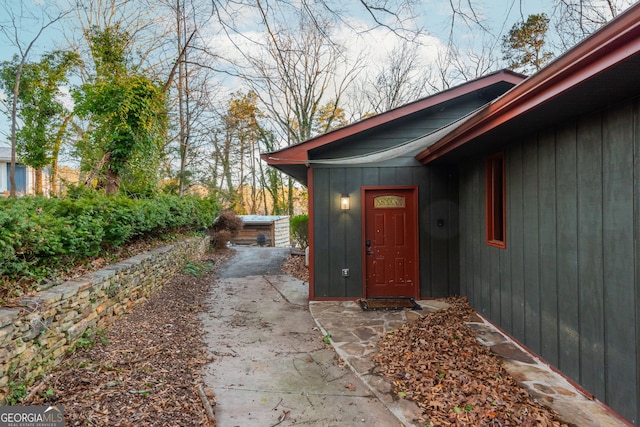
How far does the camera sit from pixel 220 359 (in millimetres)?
3473

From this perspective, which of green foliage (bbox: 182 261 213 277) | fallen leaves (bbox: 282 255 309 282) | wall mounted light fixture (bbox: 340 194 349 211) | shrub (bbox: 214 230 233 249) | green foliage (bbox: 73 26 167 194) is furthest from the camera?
shrub (bbox: 214 230 233 249)

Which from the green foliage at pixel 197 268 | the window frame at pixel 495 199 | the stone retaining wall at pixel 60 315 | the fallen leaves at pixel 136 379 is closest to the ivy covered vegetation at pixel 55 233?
the stone retaining wall at pixel 60 315

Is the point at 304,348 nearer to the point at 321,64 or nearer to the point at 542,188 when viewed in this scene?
the point at 542,188

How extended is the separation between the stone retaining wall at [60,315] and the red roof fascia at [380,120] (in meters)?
2.69

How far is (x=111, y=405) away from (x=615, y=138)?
411 centimetres

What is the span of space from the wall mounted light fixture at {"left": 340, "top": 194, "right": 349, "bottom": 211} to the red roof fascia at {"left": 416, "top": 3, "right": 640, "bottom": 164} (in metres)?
2.58

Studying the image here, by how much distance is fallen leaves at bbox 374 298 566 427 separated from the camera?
2373mm

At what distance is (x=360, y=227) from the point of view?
5680 millimetres

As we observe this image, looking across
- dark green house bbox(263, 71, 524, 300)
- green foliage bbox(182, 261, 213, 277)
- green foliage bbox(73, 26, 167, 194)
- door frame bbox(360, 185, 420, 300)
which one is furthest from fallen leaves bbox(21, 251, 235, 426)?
green foliage bbox(73, 26, 167, 194)

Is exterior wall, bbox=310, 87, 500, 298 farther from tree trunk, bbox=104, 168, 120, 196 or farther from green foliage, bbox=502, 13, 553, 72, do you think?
green foliage, bbox=502, 13, 553, 72

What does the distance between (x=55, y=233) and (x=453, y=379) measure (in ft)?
13.1

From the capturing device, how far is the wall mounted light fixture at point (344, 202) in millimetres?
5617

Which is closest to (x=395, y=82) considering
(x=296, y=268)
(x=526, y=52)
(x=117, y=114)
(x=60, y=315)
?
(x=526, y=52)

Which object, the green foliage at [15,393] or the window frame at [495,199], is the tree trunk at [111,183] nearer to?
the green foliage at [15,393]
